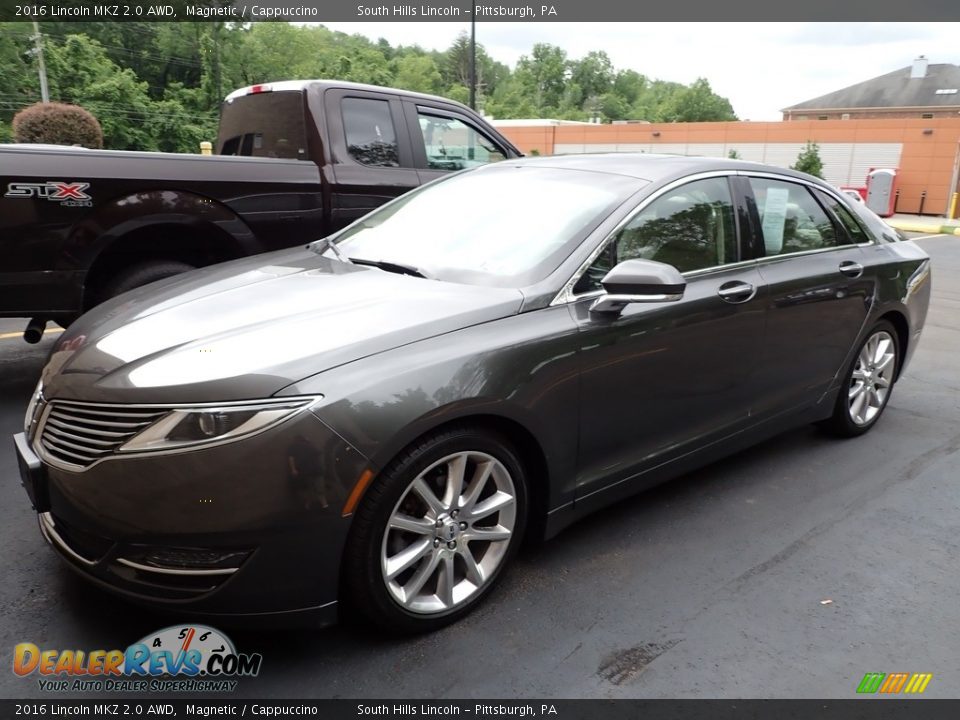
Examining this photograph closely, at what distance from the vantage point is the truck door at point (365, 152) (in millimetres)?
5469

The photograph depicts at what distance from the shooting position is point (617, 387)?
2920 millimetres

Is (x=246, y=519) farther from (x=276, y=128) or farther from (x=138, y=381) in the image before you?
(x=276, y=128)

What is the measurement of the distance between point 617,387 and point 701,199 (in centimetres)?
108

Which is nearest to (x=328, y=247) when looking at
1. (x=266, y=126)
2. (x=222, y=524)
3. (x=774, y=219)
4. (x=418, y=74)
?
(x=222, y=524)

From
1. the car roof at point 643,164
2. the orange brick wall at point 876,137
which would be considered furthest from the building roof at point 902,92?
the car roof at point 643,164

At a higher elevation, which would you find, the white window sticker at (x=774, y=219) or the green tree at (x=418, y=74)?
the green tree at (x=418, y=74)

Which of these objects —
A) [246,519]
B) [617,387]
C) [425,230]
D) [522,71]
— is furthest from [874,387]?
[522,71]

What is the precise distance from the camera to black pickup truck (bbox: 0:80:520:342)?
417 cm

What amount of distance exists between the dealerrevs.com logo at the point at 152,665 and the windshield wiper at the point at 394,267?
1.48 meters

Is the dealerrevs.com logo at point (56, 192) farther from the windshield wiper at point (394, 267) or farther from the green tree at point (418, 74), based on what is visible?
the green tree at point (418, 74)

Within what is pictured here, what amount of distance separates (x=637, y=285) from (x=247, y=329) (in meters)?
1.36

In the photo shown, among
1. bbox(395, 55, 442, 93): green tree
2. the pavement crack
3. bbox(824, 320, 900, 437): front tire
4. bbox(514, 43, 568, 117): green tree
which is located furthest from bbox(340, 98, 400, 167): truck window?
bbox(514, 43, 568, 117): green tree

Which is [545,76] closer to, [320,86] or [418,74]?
[418,74]

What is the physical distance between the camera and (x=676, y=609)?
276 centimetres
